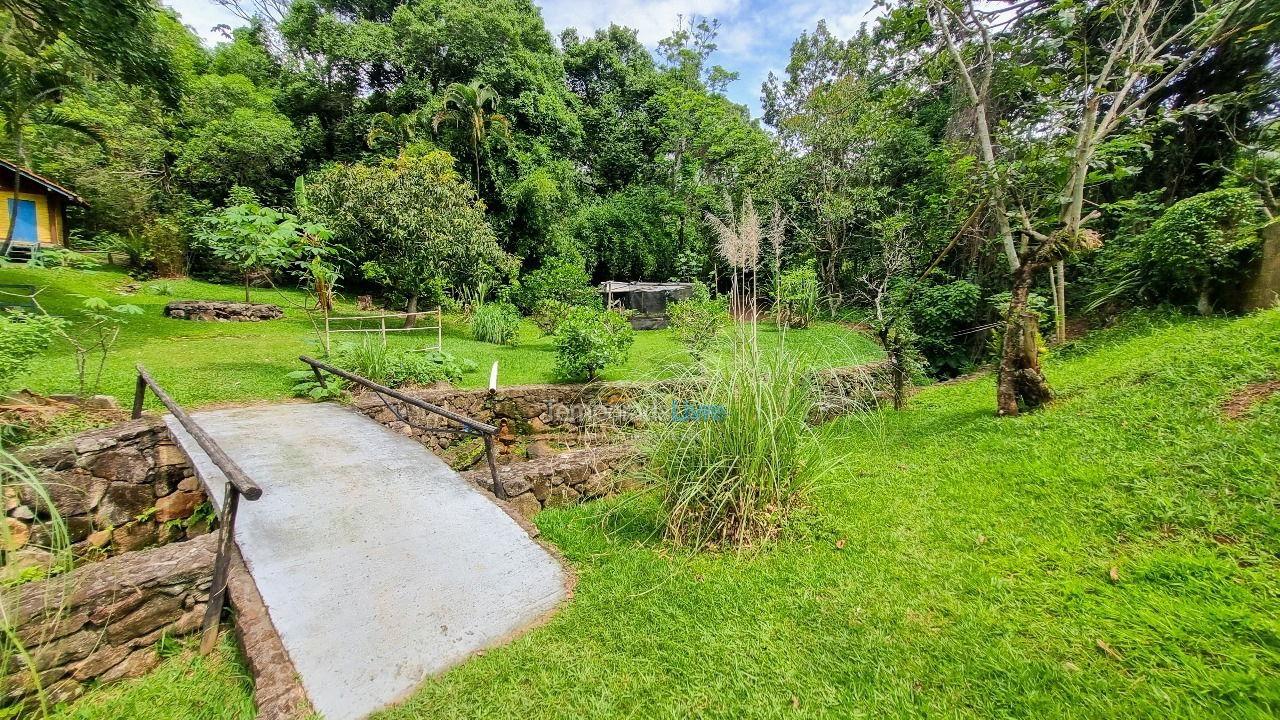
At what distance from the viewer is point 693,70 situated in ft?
70.3

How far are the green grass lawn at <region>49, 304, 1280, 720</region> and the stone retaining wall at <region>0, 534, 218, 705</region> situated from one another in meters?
0.16

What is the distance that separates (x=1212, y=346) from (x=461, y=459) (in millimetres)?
7322

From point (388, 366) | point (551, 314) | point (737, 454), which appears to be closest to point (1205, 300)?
point (737, 454)

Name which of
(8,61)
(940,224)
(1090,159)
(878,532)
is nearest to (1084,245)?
(1090,159)

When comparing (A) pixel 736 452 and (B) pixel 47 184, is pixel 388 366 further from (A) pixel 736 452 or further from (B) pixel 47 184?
(B) pixel 47 184

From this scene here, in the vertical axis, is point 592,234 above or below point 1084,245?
above

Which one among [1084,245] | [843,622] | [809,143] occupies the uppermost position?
[809,143]

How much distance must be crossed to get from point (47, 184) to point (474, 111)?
454 inches

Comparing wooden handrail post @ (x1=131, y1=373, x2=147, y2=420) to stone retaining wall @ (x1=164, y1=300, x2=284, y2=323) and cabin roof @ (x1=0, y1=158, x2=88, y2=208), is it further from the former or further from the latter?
cabin roof @ (x1=0, y1=158, x2=88, y2=208)

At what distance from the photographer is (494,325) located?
10.1 m

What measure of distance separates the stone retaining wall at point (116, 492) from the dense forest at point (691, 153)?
126 inches

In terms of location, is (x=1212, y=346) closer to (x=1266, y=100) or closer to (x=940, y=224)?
(x=940, y=224)

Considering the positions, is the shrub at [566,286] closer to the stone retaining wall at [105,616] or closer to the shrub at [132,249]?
the stone retaining wall at [105,616]

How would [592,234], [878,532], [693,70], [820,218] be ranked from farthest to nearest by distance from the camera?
[693,70] < [592,234] < [820,218] < [878,532]
